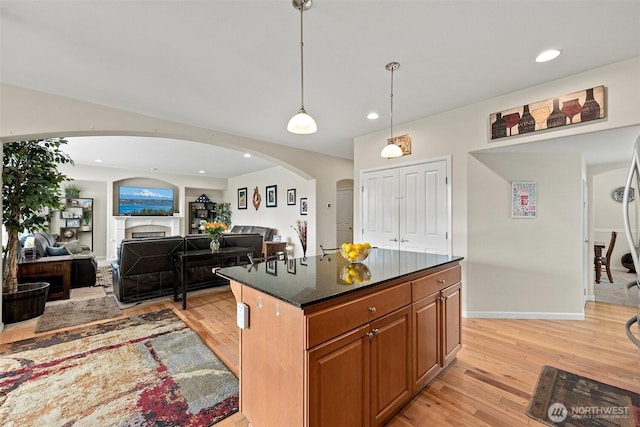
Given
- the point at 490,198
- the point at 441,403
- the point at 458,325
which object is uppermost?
the point at 490,198

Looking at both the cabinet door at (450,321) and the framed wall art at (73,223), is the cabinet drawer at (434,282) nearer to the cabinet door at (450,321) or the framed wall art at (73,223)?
the cabinet door at (450,321)

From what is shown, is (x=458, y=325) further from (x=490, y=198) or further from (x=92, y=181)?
(x=92, y=181)

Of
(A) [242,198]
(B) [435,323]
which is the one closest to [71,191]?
(A) [242,198]

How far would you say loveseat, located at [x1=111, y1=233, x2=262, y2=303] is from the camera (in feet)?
12.1

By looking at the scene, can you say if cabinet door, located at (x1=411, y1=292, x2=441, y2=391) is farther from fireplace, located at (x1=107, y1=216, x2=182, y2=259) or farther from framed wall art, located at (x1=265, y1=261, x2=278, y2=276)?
fireplace, located at (x1=107, y1=216, x2=182, y2=259)

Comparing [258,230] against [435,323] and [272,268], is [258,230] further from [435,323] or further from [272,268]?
[435,323]

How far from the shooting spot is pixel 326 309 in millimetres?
1266

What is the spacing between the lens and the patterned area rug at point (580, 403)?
1664 millimetres

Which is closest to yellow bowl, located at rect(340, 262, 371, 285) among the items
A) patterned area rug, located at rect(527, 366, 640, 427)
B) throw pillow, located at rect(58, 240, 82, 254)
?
patterned area rug, located at rect(527, 366, 640, 427)

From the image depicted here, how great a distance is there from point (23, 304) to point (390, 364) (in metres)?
4.11

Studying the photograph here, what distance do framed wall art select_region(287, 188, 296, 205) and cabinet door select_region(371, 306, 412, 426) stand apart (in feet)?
18.3

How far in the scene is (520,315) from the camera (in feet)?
10.8

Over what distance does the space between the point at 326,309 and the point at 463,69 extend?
2.54 metres

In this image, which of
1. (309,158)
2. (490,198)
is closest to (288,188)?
(309,158)
